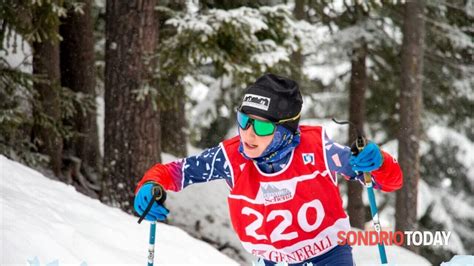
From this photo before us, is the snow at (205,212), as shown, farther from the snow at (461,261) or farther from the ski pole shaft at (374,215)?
the snow at (461,261)

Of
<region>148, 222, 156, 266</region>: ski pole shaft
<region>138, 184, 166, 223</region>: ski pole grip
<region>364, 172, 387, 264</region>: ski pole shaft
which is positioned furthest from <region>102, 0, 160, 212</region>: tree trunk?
<region>364, 172, 387, 264</region>: ski pole shaft

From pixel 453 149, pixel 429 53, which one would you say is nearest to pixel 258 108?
pixel 429 53

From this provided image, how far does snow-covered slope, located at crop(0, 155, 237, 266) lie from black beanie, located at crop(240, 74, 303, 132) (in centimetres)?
178

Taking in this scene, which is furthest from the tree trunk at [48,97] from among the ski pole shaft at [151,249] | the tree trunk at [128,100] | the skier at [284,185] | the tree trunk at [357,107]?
the tree trunk at [357,107]

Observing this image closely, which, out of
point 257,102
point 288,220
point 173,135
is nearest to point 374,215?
point 288,220

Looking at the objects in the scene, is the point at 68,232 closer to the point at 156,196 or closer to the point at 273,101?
the point at 156,196

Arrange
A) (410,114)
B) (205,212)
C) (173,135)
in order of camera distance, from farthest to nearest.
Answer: (173,135)
(410,114)
(205,212)

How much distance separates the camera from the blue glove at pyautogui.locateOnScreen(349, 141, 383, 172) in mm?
3463

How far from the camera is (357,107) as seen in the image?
1466 cm

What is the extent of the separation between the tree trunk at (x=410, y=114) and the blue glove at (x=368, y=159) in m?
9.77

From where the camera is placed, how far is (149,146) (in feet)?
27.9

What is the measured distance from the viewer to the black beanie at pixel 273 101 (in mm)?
3793

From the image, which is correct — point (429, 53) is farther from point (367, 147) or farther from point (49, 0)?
point (367, 147)

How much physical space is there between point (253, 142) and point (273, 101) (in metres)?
0.27
